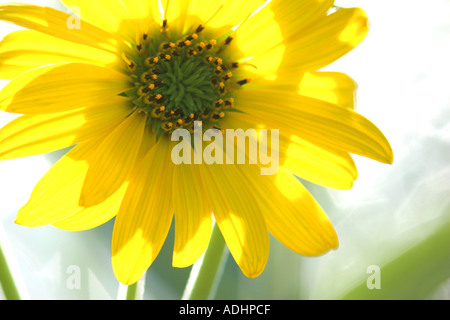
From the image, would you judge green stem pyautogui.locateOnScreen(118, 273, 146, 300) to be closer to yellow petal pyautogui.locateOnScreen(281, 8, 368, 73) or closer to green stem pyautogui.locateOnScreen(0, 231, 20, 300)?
green stem pyautogui.locateOnScreen(0, 231, 20, 300)

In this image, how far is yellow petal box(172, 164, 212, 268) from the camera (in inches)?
21.4

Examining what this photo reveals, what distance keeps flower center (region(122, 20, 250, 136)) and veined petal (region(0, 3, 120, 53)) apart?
7 cm

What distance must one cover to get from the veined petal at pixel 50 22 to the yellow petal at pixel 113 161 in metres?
0.10

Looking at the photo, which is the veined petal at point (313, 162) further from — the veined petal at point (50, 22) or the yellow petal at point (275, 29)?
the veined petal at point (50, 22)

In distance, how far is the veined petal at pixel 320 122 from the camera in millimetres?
544

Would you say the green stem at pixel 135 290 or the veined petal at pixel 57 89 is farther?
the green stem at pixel 135 290

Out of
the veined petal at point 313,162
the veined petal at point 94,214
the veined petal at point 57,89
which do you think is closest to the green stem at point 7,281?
the veined petal at point 94,214

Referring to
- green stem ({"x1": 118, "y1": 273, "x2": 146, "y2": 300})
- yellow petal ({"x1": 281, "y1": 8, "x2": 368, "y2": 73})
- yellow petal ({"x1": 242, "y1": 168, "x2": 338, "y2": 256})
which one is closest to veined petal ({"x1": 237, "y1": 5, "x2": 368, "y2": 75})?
yellow petal ({"x1": 281, "y1": 8, "x2": 368, "y2": 73})

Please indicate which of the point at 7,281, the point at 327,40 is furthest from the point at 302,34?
the point at 7,281

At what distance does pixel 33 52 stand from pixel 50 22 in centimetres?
4

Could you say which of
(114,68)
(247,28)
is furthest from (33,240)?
(247,28)

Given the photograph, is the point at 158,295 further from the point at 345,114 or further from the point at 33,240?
the point at 345,114

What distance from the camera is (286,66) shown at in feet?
1.84

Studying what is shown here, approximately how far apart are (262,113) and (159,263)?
29 cm
